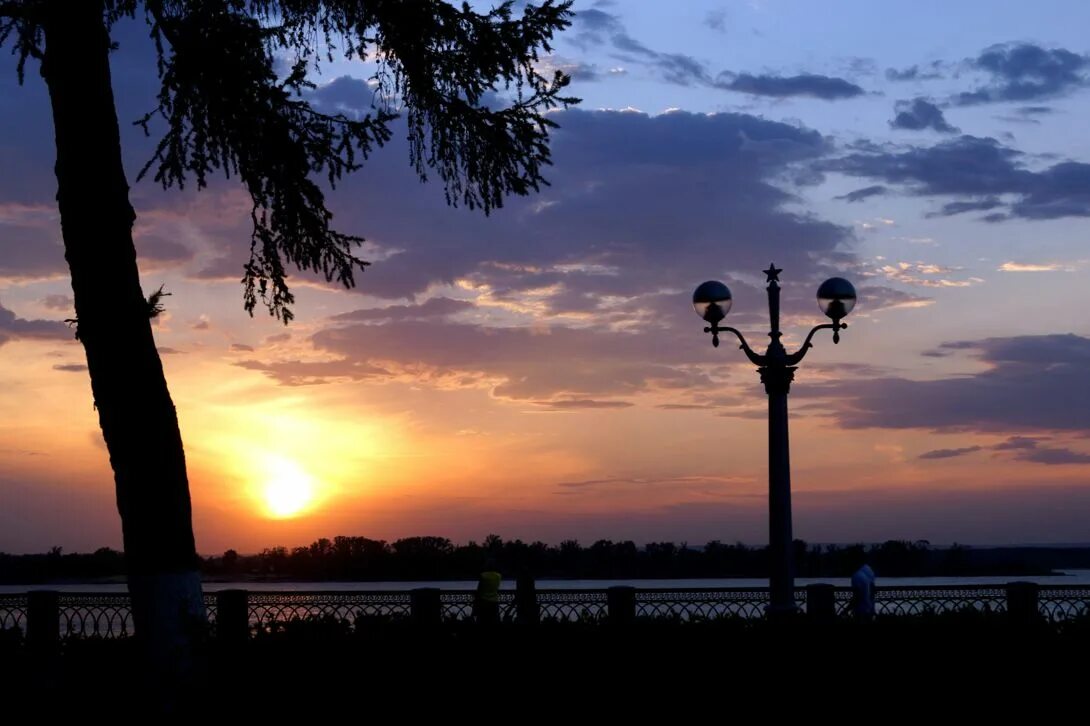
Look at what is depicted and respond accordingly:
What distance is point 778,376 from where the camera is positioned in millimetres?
16203

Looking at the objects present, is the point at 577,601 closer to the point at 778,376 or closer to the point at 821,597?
the point at 821,597

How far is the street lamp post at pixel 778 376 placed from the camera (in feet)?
51.1

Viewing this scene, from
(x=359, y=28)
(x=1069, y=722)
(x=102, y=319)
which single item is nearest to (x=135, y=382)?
(x=102, y=319)

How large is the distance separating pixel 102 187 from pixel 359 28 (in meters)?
4.37

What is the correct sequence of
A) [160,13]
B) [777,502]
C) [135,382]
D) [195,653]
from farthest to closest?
[777,502] < [160,13] < [135,382] < [195,653]

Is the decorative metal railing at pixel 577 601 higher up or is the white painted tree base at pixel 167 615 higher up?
the white painted tree base at pixel 167 615

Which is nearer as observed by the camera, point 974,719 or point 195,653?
point 974,719

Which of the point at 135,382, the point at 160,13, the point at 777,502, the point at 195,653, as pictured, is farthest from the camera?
the point at 777,502

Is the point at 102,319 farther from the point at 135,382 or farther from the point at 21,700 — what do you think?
the point at 21,700

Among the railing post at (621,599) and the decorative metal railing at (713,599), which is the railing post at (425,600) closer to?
the railing post at (621,599)

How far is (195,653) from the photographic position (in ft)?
35.6

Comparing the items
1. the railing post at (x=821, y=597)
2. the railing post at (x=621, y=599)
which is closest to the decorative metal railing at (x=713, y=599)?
the railing post at (x=621, y=599)

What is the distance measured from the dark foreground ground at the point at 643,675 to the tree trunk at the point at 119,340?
1.05 m


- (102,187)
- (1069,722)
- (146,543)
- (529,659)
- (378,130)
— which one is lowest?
(1069,722)
